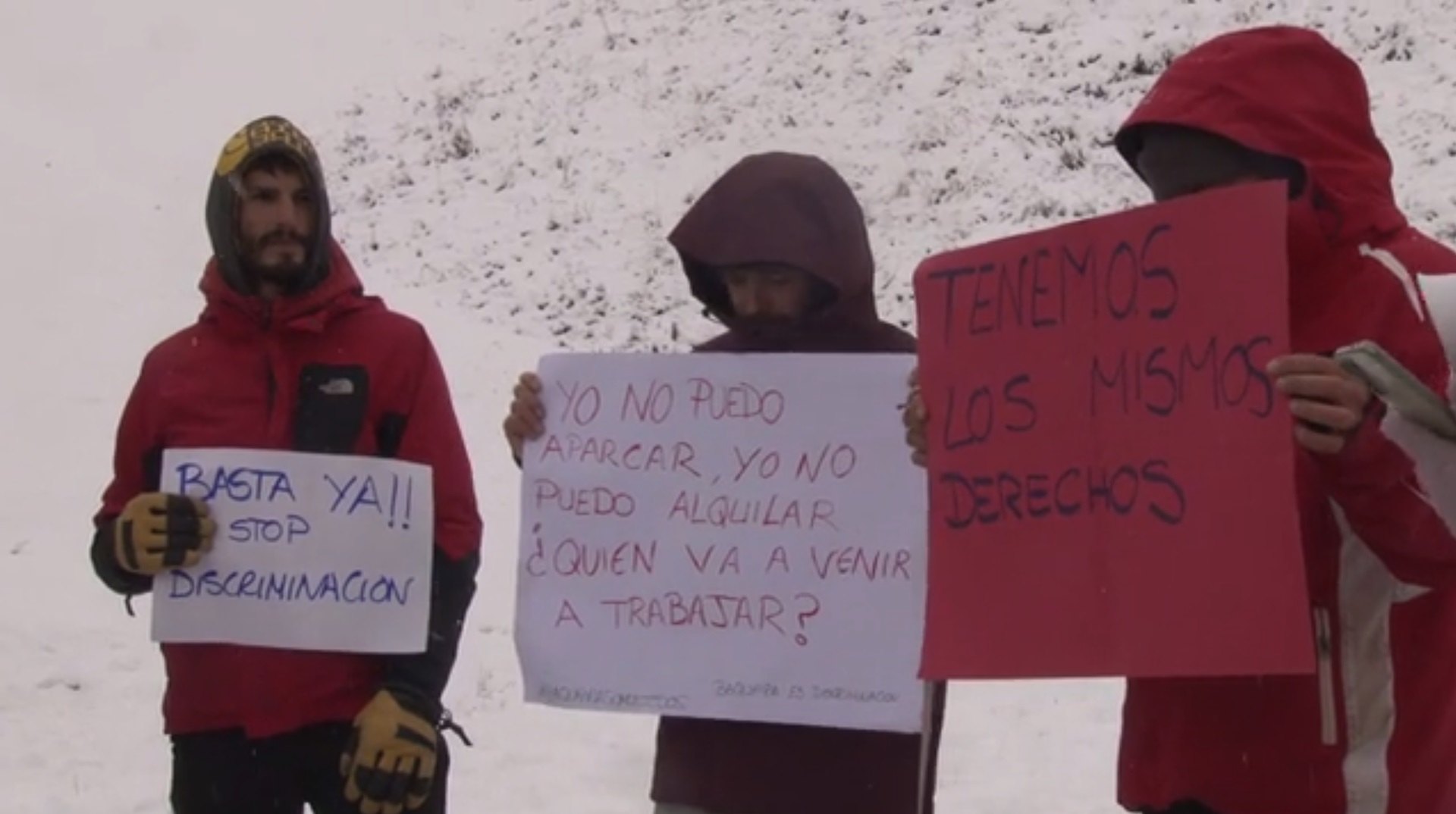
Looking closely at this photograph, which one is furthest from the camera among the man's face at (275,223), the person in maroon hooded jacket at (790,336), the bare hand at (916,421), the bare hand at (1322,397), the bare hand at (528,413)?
the bare hand at (528,413)

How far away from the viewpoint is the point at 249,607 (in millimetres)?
3244

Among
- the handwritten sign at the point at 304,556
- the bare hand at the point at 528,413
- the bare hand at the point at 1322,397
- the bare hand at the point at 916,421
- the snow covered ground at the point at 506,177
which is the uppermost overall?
the snow covered ground at the point at 506,177

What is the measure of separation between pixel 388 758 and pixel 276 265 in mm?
879

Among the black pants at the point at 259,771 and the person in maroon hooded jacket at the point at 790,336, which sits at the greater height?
the person in maroon hooded jacket at the point at 790,336

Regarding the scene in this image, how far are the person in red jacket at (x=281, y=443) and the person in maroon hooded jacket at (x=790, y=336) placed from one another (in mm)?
485

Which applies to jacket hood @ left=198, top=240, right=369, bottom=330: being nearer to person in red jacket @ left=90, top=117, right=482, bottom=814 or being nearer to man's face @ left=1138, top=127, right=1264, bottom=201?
person in red jacket @ left=90, top=117, right=482, bottom=814

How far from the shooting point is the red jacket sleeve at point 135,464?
10.8 ft

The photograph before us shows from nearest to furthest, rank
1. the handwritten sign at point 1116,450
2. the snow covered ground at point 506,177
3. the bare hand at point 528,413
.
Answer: the handwritten sign at point 1116,450, the bare hand at point 528,413, the snow covered ground at point 506,177

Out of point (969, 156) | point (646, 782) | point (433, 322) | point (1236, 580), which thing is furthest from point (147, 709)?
point (969, 156)

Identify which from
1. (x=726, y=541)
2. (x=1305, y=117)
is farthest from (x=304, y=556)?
(x=1305, y=117)

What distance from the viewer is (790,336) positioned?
322 cm

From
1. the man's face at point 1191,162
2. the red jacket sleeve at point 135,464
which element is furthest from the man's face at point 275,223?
the man's face at point 1191,162

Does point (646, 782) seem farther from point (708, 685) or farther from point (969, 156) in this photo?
point (969, 156)

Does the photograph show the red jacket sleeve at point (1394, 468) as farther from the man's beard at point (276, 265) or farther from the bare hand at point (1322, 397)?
the man's beard at point (276, 265)
